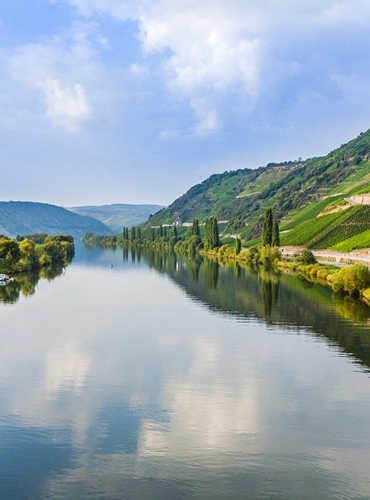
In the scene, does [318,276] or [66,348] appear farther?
[318,276]

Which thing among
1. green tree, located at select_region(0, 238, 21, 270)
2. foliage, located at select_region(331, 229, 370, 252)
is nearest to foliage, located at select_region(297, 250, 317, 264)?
foliage, located at select_region(331, 229, 370, 252)

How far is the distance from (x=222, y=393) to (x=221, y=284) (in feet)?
208

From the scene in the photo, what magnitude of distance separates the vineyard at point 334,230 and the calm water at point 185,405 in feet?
308

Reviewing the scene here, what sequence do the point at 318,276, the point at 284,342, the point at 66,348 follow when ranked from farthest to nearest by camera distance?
the point at 318,276
the point at 284,342
the point at 66,348

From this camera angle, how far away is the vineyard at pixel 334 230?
15375cm

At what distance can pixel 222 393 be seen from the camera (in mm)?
32625

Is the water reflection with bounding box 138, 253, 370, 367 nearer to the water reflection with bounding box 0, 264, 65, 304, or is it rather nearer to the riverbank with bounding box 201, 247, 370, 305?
the riverbank with bounding box 201, 247, 370, 305

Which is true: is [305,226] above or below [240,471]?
above

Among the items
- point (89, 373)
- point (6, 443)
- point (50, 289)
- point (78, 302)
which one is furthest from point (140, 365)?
point (50, 289)

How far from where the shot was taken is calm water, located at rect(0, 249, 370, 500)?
22156mm

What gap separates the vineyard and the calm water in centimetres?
9389

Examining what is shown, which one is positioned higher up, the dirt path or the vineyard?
the vineyard

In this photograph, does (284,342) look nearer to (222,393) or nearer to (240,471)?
(222,393)

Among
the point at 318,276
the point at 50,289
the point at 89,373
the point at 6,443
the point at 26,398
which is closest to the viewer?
the point at 6,443
